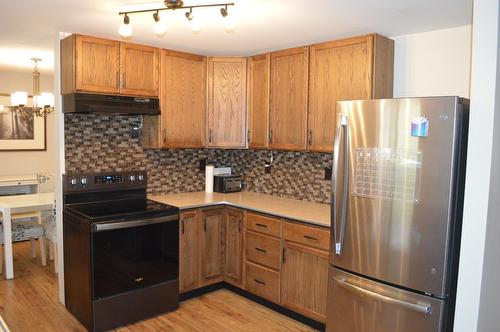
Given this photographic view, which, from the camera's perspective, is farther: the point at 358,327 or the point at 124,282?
the point at 124,282

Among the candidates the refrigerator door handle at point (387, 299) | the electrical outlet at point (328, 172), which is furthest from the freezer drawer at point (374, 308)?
the electrical outlet at point (328, 172)

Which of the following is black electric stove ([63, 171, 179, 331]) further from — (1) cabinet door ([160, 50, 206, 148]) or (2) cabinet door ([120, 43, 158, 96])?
(2) cabinet door ([120, 43, 158, 96])

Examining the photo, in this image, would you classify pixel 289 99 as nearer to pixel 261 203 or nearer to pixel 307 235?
pixel 261 203

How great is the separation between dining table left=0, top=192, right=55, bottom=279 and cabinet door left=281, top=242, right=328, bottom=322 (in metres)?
2.72

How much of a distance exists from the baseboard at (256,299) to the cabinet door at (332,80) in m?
1.33

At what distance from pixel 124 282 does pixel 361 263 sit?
1.77 metres

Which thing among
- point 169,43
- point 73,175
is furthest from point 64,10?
point 73,175

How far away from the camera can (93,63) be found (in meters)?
3.23

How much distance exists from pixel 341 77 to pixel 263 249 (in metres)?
1.52

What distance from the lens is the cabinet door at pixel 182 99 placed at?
12.2 ft

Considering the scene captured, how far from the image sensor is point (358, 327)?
2535 millimetres

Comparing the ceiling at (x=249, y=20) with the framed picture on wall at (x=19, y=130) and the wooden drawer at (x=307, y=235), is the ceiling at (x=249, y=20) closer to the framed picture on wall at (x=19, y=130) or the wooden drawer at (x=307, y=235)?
the wooden drawer at (x=307, y=235)

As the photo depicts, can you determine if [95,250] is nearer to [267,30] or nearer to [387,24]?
[267,30]

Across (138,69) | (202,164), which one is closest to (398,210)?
(138,69)
